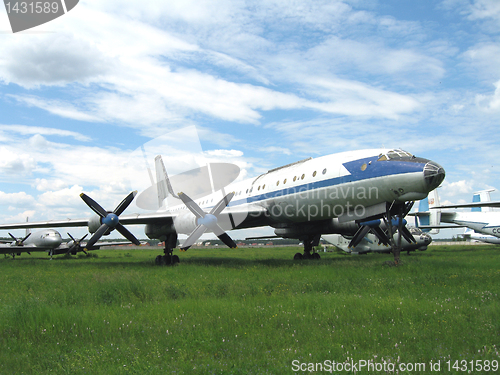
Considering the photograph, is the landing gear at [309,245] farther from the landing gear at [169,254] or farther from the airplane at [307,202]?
the landing gear at [169,254]

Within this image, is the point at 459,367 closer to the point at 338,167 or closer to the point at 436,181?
the point at 436,181

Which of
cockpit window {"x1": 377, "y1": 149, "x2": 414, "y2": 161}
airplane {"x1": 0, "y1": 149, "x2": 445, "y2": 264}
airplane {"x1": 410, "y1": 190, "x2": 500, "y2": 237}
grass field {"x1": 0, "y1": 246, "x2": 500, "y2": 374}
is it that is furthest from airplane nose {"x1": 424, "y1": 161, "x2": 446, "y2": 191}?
airplane {"x1": 410, "y1": 190, "x2": 500, "y2": 237}

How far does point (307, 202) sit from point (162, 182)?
16.7 metres

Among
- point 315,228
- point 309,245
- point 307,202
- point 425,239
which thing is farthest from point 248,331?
point 425,239

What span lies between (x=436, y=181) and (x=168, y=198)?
20848 millimetres

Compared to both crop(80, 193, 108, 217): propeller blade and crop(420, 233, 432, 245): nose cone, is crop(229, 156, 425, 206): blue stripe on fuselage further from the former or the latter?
crop(420, 233, 432, 245): nose cone

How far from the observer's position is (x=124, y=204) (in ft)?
56.3

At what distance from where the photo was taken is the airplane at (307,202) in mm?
11828

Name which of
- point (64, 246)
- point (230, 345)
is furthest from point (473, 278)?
point (64, 246)

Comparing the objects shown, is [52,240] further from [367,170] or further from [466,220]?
[466,220]

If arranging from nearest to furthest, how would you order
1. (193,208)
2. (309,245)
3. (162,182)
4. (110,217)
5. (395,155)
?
(395,155)
(193,208)
(110,217)
(309,245)
(162,182)

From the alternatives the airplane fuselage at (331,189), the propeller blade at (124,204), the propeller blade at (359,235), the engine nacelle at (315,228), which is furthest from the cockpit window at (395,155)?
the propeller blade at (124,204)

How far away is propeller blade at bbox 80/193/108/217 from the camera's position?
16984 millimetres

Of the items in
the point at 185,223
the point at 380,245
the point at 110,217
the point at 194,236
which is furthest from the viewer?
the point at 380,245
